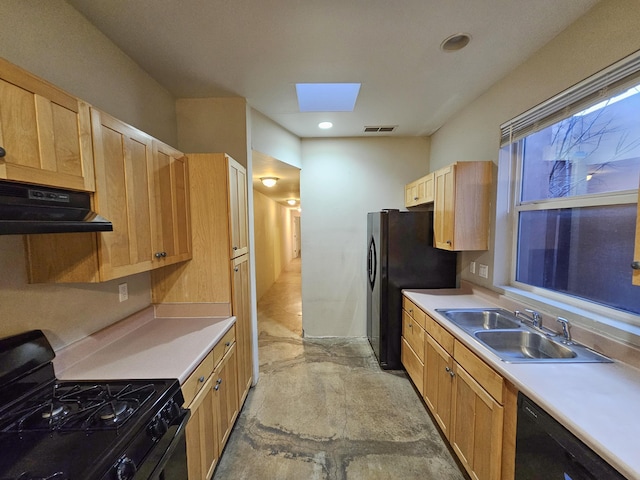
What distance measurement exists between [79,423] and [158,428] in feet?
0.87

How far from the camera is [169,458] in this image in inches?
41.9

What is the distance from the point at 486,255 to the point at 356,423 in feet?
6.02

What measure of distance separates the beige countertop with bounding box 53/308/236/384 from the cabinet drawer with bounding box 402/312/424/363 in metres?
1.61

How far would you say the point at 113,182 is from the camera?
1256mm

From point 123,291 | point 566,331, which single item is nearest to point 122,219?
point 123,291

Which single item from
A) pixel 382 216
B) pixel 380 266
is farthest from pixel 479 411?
pixel 382 216

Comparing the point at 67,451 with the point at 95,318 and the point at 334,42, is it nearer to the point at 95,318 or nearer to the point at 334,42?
the point at 95,318

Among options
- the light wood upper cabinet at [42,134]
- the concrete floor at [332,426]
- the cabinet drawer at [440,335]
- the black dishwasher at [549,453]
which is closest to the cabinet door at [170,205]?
the light wood upper cabinet at [42,134]

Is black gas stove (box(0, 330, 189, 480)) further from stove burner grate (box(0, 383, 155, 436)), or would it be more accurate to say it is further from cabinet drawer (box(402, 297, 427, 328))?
cabinet drawer (box(402, 297, 427, 328))

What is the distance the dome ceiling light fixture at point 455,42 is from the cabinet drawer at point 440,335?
1.93 meters

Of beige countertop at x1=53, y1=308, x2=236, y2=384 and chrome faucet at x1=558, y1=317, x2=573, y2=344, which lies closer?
beige countertop at x1=53, y1=308, x2=236, y2=384

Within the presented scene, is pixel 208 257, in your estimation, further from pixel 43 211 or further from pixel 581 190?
pixel 581 190

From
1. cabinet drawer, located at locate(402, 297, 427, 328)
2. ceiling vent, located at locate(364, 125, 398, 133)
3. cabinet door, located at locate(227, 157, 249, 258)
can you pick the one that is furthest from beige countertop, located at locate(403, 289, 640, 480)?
ceiling vent, located at locate(364, 125, 398, 133)

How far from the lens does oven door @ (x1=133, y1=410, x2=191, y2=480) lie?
3.08 ft
